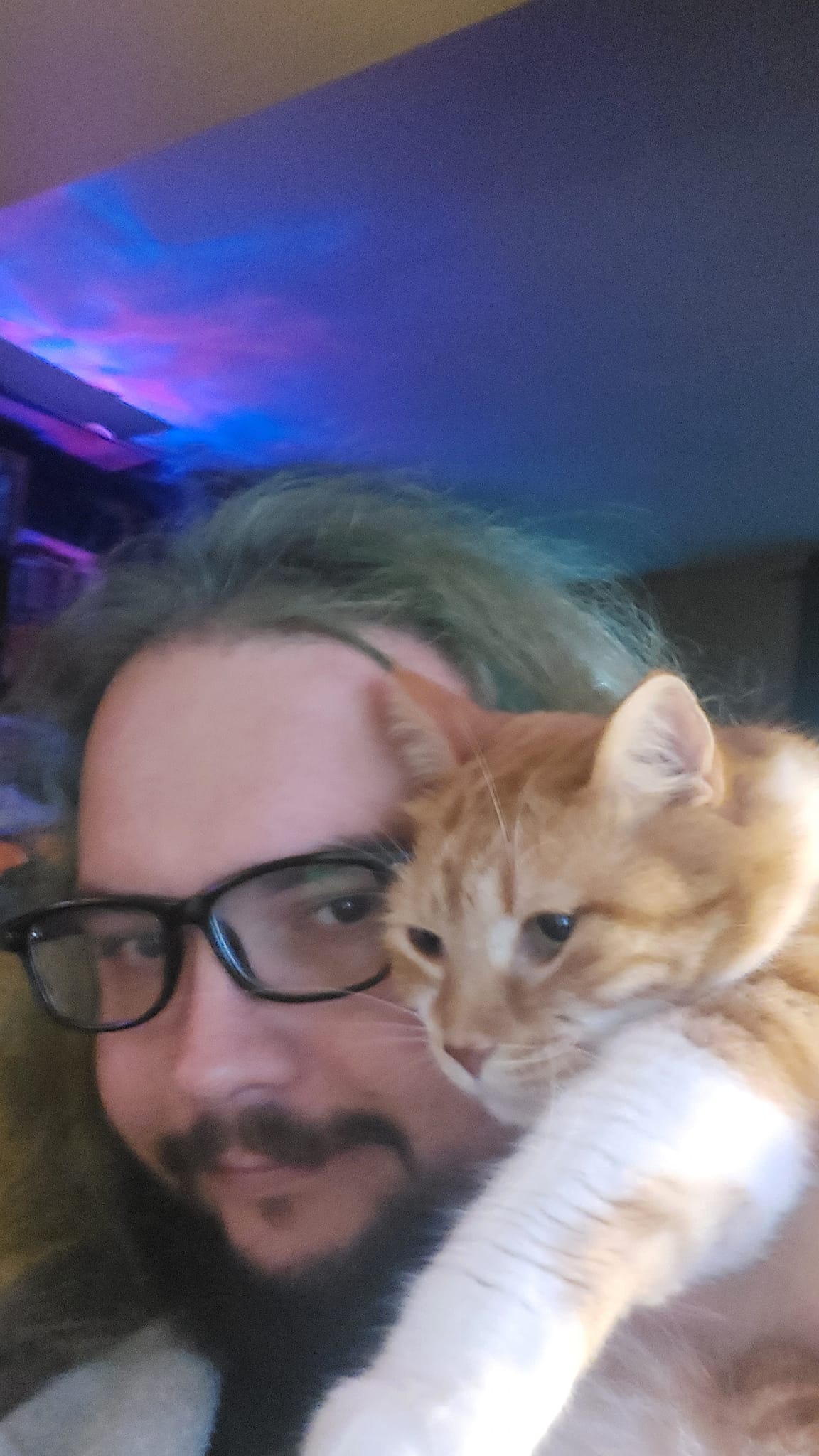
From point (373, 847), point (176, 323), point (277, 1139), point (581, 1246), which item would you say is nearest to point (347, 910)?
point (373, 847)

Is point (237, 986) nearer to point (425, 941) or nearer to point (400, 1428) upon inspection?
point (425, 941)

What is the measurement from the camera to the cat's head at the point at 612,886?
1.68 feet

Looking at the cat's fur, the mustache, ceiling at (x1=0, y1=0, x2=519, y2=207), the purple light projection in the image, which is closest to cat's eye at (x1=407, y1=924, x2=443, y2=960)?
the cat's fur

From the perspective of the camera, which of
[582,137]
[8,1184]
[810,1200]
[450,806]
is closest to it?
[810,1200]

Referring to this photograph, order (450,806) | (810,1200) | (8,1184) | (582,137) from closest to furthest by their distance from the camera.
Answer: (810,1200) < (450,806) < (582,137) < (8,1184)

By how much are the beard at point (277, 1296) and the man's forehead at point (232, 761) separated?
0.70 ft

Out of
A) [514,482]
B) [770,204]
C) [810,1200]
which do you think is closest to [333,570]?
[514,482]

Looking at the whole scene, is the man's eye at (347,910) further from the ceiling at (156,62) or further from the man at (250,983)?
the ceiling at (156,62)

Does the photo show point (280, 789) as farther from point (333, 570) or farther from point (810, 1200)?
point (810, 1200)

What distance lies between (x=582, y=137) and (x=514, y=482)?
0.24 m

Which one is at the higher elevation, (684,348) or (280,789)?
(684,348)

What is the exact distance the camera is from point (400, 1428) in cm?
45

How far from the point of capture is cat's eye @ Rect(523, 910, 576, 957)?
532mm

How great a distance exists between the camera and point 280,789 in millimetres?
692
